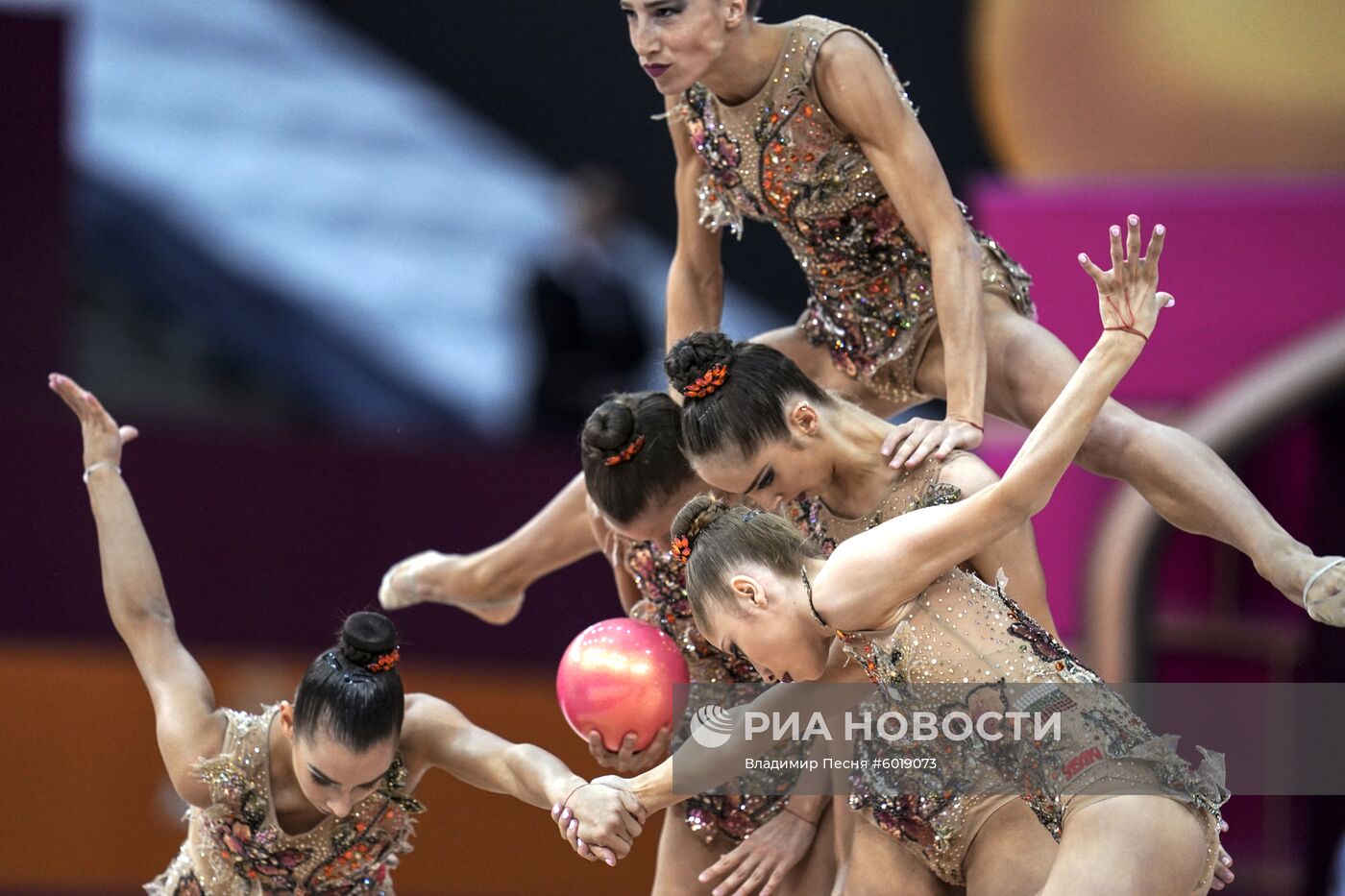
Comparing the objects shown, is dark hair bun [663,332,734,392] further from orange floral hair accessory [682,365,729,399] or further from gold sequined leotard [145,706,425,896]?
gold sequined leotard [145,706,425,896]

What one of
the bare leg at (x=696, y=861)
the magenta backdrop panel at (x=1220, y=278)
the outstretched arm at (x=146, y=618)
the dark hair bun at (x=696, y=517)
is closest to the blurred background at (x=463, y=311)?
the magenta backdrop panel at (x=1220, y=278)

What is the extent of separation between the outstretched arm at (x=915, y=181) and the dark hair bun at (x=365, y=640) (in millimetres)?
1050

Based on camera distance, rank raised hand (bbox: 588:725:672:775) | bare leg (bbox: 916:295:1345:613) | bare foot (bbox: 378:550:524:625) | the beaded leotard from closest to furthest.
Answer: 1. the beaded leotard
2. bare leg (bbox: 916:295:1345:613)
3. raised hand (bbox: 588:725:672:775)
4. bare foot (bbox: 378:550:524:625)

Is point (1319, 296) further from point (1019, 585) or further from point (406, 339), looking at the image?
point (406, 339)

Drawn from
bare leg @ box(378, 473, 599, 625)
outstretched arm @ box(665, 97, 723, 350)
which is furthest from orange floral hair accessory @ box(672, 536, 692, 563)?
bare leg @ box(378, 473, 599, 625)

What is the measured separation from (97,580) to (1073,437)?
4163mm

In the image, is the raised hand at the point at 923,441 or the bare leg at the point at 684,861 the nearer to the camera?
the raised hand at the point at 923,441

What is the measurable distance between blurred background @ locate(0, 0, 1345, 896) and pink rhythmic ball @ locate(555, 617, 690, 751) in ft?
7.70

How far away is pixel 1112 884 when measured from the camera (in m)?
2.69

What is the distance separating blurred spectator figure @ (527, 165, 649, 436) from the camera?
21.4 ft

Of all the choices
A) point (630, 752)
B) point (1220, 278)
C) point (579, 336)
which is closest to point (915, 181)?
point (630, 752)

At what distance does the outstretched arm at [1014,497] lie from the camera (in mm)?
2775

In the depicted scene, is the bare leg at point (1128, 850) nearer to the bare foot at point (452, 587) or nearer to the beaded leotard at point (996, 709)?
the beaded leotard at point (996, 709)

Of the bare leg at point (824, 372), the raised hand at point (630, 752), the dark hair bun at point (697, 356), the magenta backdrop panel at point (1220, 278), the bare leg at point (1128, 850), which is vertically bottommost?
the bare leg at point (1128, 850)
